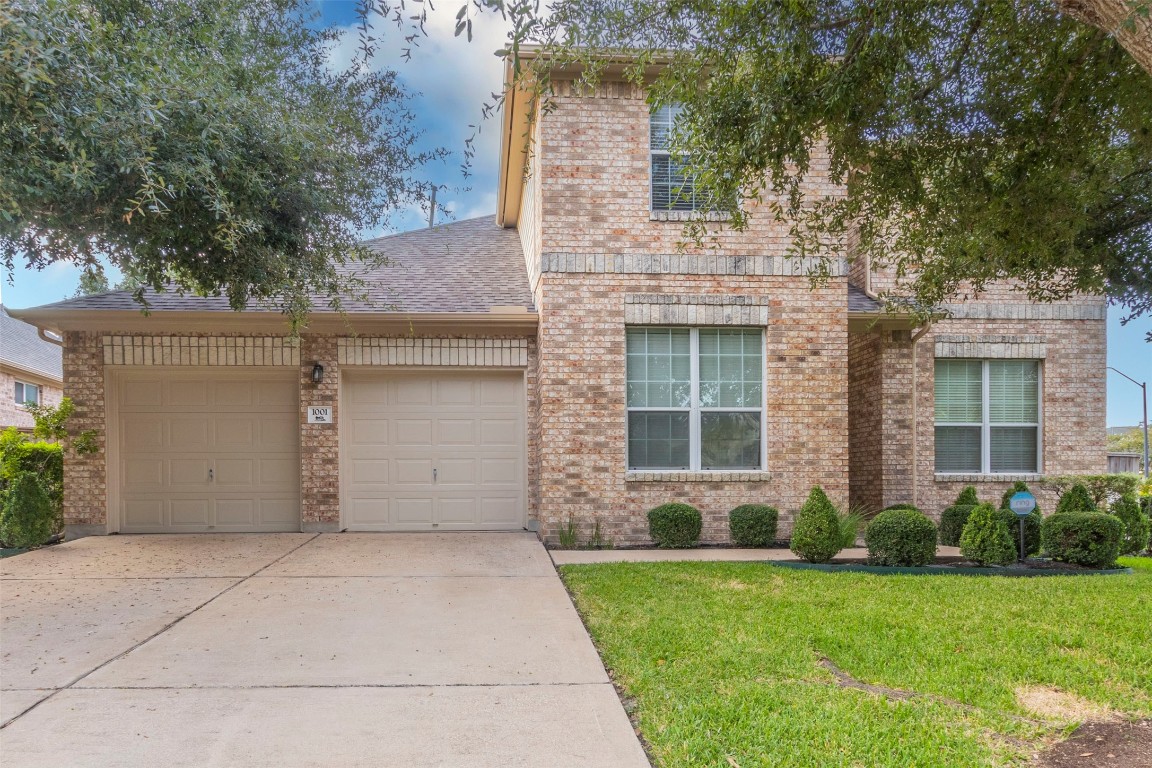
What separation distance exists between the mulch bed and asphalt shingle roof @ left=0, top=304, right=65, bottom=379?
2236 centimetres

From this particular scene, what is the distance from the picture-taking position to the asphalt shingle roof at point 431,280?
9656 mm

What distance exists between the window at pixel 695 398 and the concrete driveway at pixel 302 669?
245 centimetres

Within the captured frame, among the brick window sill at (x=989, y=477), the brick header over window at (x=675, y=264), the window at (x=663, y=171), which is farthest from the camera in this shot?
the brick window sill at (x=989, y=477)

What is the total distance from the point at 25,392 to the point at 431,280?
1652 cm

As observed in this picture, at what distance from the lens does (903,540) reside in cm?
727

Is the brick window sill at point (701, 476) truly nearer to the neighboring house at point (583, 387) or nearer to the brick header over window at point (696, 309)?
the neighboring house at point (583, 387)

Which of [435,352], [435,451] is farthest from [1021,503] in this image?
[435,352]

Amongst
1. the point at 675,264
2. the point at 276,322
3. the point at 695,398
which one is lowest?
the point at 695,398

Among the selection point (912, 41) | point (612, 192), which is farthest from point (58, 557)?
point (912, 41)

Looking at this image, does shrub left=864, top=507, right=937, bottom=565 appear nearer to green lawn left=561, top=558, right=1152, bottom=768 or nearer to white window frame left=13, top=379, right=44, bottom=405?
green lawn left=561, top=558, right=1152, bottom=768

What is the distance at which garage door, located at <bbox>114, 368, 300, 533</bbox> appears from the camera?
991 centimetres

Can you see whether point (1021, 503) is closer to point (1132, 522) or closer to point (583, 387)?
point (1132, 522)

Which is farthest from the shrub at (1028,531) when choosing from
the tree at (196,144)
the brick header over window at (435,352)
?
the tree at (196,144)

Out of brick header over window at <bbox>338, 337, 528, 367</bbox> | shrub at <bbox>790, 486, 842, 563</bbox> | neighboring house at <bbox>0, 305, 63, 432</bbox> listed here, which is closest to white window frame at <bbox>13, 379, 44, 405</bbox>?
neighboring house at <bbox>0, 305, 63, 432</bbox>
